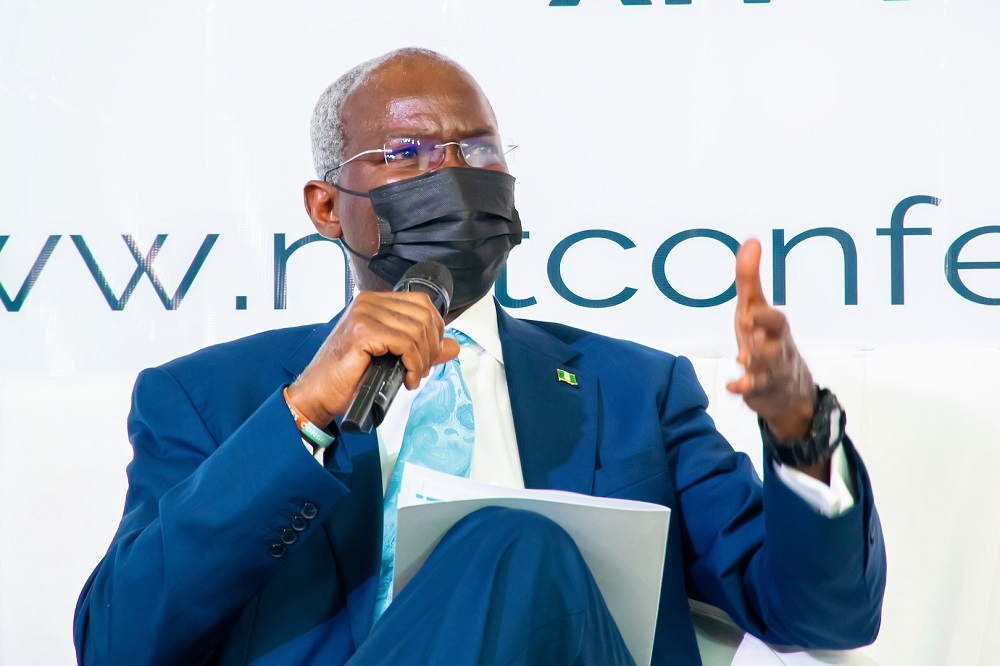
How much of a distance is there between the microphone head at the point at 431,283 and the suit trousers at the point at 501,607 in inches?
13.0

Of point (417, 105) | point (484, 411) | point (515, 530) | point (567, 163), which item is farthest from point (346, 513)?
point (567, 163)

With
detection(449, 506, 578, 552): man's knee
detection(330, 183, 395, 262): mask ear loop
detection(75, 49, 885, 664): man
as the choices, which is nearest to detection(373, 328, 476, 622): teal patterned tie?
detection(75, 49, 885, 664): man

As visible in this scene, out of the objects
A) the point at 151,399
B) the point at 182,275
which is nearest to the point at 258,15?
the point at 182,275

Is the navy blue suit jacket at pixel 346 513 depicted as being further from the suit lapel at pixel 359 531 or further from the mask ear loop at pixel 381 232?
the mask ear loop at pixel 381 232

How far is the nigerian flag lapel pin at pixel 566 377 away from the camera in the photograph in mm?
2098

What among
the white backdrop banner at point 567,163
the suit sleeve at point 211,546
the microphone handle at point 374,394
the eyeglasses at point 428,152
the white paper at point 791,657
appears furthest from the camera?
the white backdrop banner at point 567,163

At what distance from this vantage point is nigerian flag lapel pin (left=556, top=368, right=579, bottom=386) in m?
2.10

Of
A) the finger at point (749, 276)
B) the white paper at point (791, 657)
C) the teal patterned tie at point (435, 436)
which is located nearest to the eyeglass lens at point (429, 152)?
the teal patterned tie at point (435, 436)

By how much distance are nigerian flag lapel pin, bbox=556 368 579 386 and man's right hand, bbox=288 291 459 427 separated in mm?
520

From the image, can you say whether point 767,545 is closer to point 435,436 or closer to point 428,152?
point 435,436

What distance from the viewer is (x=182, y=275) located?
9.68 ft

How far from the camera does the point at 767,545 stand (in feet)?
A: 5.64

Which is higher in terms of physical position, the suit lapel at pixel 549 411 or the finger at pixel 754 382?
the finger at pixel 754 382

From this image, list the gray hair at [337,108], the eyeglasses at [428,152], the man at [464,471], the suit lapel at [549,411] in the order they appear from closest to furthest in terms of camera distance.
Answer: the man at [464,471] → the suit lapel at [549,411] → the eyeglasses at [428,152] → the gray hair at [337,108]
